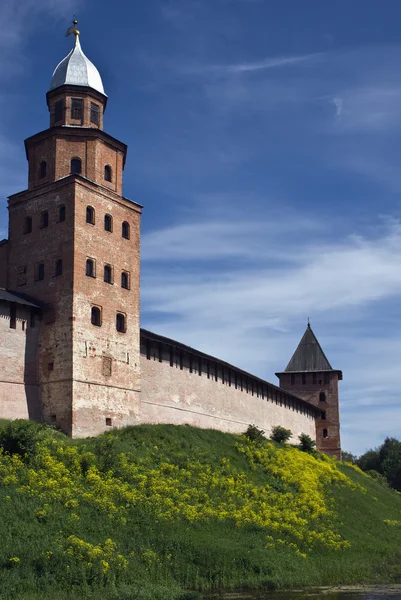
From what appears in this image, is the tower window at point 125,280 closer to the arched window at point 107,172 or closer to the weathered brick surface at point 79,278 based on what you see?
the weathered brick surface at point 79,278

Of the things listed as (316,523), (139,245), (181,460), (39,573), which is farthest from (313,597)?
(139,245)

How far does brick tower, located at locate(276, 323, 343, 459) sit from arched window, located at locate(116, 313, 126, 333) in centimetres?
3264

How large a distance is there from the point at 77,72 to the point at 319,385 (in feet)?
122

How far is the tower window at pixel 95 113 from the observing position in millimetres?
33959

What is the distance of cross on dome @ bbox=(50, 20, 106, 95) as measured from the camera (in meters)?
33.9

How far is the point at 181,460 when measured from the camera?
2919 cm

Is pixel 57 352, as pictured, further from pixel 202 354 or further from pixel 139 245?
pixel 202 354

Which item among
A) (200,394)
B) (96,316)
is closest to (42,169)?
(96,316)

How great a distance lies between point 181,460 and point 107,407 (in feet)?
12.6

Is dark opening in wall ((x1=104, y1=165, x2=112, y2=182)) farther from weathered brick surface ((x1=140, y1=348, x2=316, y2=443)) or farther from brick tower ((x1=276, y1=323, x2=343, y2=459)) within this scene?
brick tower ((x1=276, y1=323, x2=343, y2=459))

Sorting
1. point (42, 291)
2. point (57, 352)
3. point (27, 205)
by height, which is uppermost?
point (27, 205)

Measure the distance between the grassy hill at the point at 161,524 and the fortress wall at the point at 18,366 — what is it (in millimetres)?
2226

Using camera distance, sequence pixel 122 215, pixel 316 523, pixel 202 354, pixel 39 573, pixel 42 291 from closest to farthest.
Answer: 1. pixel 39 573
2. pixel 316 523
3. pixel 42 291
4. pixel 122 215
5. pixel 202 354

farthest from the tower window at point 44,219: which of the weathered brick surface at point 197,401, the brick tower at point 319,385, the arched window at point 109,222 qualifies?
the brick tower at point 319,385
